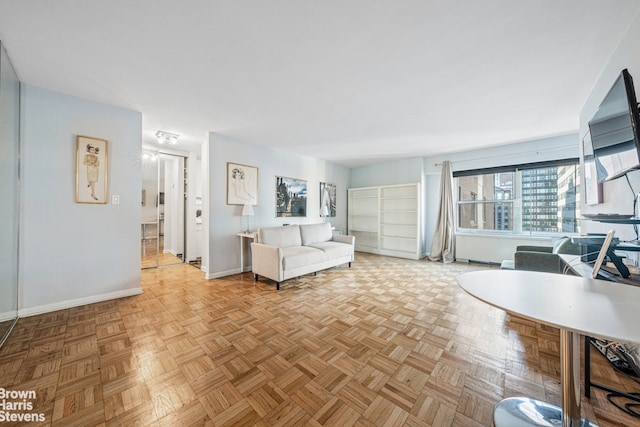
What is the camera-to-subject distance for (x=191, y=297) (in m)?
3.01

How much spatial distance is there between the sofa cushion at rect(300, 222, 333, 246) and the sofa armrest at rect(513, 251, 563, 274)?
308cm

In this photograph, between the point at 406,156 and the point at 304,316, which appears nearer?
the point at 304,316

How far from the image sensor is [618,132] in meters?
1.64

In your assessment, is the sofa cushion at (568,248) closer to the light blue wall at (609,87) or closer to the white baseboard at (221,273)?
the light blue wall at (609,87)

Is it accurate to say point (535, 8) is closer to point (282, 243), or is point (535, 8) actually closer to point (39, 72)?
point (282, 243)

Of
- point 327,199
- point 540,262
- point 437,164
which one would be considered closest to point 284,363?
point 540,262

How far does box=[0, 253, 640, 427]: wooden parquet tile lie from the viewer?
128 centimetres

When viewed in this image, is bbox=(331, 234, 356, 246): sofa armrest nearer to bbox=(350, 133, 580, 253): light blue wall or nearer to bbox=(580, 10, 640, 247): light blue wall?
bbox=(350, 133, 580, 253): light blue wall

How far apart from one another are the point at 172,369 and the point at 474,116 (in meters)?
4.37

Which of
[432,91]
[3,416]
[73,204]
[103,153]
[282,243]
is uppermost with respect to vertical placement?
[432,91]

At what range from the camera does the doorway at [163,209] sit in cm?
459

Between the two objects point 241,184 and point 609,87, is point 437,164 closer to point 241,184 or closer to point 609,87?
point 609,87

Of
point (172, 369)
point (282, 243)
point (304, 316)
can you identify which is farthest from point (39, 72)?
point (304, 316)

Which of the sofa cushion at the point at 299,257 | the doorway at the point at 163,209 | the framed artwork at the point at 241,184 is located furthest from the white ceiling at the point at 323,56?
the sofa cushion at the point at 299,257
